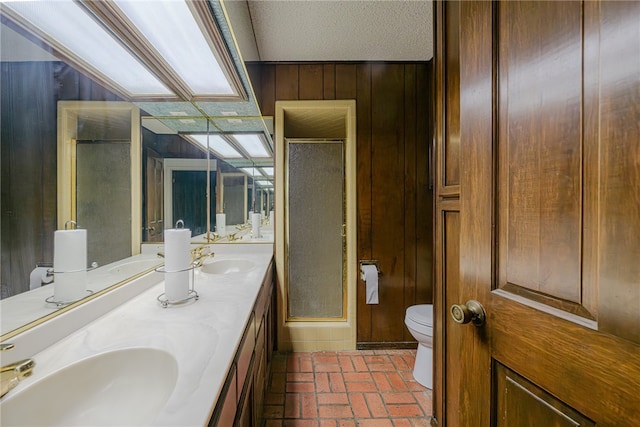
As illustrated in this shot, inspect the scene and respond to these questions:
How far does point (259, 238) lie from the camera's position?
8.08ft

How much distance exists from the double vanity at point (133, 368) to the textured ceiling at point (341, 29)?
5.21 ft

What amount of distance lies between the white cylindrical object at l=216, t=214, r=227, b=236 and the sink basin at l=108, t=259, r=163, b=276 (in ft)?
2.86

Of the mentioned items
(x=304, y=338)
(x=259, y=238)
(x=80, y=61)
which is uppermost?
(x=80, y=61)

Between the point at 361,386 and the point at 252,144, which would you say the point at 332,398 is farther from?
the point at 252,144

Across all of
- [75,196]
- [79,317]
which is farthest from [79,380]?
[75,196]

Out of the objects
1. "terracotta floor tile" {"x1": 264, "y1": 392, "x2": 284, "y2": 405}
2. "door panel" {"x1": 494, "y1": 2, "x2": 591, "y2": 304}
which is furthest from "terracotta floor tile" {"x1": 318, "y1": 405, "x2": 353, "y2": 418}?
"door panel" {"x1": 494, "y1": 2, "x2": 591, "y2": 304}

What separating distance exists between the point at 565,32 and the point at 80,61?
1.45 metres

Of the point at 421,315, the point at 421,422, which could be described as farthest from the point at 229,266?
the point at 421,422

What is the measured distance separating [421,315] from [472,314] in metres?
1.28

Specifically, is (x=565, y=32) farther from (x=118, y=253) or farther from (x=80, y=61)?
(x=118, y=253)

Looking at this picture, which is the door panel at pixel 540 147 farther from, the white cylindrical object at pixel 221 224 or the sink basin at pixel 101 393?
the white cylindrical object at pixel 221 224

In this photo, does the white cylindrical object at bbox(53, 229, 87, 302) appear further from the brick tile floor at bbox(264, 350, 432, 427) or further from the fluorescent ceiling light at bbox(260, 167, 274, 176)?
the fluorescent ceiling light at bbox(260, 167, 274, 176)

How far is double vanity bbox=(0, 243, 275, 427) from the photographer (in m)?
0.58

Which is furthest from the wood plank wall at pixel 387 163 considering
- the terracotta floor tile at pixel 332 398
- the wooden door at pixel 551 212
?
the wooden door at pixel 551 212
